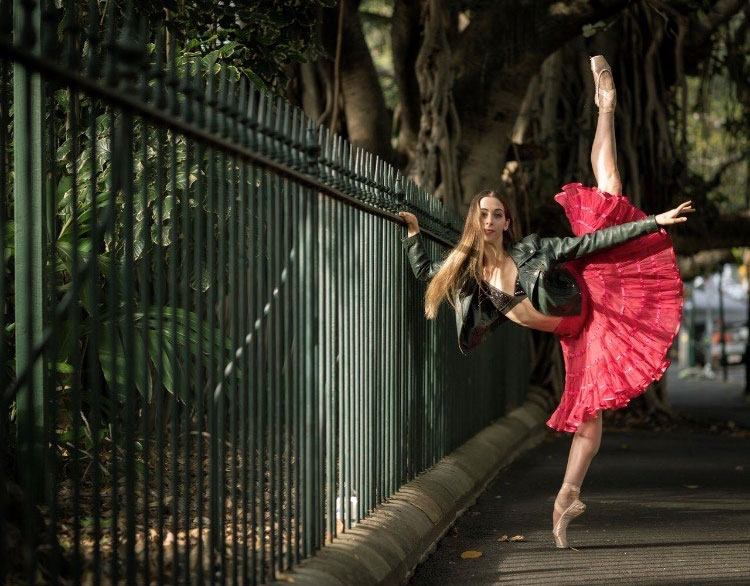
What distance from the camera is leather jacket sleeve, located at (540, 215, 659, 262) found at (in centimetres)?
574

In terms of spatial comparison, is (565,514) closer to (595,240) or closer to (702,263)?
(595,240)

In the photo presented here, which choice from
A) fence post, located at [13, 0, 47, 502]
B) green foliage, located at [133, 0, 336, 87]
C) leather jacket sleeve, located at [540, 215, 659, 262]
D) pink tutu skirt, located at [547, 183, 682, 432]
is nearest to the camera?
fence post, located at [13, 0, 47, 502]

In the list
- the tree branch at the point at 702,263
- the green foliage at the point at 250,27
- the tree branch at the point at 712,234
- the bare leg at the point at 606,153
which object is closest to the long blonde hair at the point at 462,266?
the bare leg at the point at 606,153

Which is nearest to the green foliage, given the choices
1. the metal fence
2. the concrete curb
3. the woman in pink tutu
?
the metal fence

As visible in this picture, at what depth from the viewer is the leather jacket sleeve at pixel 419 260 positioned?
6.41 meters

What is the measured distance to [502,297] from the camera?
20.3 feet

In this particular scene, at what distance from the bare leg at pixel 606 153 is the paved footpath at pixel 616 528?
1.74 meters

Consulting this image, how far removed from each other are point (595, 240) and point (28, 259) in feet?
11.3

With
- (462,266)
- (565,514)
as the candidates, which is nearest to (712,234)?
(462,266)

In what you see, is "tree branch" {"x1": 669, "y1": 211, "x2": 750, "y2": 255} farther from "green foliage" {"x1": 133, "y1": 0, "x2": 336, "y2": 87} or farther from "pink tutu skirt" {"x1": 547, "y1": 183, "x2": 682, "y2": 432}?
"pink tutu skirt" {"x1": 547, "y1": 183, "x2": 682, "y2": 432}

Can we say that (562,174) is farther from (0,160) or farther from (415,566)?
(0,160)

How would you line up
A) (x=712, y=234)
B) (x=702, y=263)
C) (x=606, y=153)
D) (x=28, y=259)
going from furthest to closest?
(x=702, y=263), (x=712, y=234), (x=606, y=153), (x=28, y=259)

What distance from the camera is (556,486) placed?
859 centimetres

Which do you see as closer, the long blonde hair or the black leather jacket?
the black leather jacket
